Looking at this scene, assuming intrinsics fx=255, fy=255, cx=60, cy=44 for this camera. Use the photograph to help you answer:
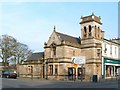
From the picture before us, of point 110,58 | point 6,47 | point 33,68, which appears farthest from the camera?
point 6,47

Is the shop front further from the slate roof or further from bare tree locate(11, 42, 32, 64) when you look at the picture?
bare tree locate(11, 42, 32, 64)

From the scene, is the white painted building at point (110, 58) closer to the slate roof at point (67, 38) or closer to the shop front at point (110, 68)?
the shop front at point (110, 68)

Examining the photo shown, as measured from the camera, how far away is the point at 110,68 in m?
59.7

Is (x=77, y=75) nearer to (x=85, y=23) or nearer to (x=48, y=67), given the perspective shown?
(x=48, y=67)

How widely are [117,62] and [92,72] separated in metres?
10.7

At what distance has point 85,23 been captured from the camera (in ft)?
187

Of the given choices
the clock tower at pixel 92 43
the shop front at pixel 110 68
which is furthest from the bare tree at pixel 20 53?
the shop front at pixel 110 68

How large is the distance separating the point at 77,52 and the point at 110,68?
9347 millimetres

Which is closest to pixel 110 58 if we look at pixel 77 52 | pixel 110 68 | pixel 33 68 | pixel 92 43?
pixel 110 68

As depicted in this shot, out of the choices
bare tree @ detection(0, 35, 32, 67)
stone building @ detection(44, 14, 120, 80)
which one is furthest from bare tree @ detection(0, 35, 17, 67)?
stone building @ detection(44, 14, 120, 80)

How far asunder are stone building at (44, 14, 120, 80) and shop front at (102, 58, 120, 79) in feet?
4.25

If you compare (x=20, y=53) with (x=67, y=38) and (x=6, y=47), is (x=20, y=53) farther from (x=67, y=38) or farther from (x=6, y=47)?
(x=67, y=38)

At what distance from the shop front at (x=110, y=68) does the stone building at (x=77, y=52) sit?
1.30m

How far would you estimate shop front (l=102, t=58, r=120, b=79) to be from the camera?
184 ft
